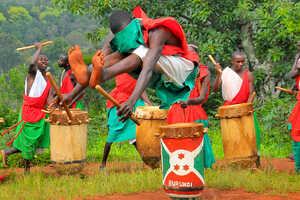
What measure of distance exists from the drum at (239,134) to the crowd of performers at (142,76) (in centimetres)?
40

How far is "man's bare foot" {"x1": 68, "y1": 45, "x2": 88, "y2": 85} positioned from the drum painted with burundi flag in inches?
36.5

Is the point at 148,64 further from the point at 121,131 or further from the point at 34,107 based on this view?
the point at 34,107

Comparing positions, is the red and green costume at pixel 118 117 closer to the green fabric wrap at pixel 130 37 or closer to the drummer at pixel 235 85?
the drummer at pixel 235 85

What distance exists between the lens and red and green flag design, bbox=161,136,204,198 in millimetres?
4102

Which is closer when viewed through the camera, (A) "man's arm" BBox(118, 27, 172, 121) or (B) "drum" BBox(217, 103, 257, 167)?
(A) "man's arm" BBox(118, 27, 172, 121)

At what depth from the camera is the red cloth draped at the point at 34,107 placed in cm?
668

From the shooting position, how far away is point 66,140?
20.0 feet

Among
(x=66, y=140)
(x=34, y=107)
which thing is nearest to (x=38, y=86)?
(x=34, y=107)

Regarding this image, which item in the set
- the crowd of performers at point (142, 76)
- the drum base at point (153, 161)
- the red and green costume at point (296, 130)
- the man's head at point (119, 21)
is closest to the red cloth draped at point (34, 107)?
the crowd of performers at point (142, 76)

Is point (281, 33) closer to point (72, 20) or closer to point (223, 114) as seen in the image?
point (223, 114)

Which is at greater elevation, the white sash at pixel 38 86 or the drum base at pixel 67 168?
the white sash at pixel 38 86

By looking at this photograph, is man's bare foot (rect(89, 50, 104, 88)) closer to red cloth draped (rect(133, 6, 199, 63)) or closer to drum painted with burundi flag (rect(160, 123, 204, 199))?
red cloth draped (rect(133, 6, 199, 63))

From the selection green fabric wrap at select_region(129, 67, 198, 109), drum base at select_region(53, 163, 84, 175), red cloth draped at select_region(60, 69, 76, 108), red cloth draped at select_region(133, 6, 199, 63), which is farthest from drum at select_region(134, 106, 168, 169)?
red cloth draped at select_region(60, 69, 76, 108)

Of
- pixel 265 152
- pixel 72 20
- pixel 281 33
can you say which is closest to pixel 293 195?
pixel 265 152
